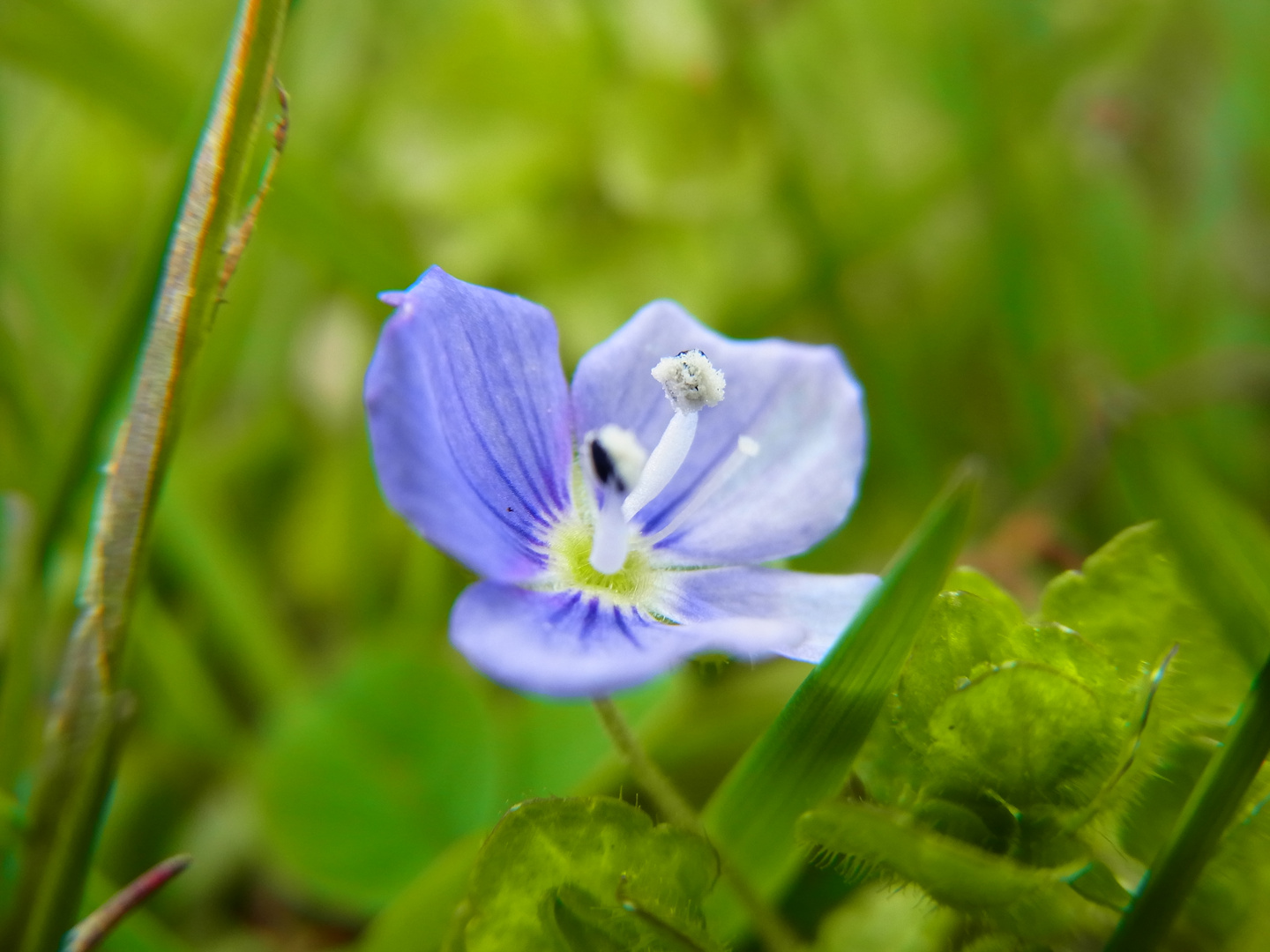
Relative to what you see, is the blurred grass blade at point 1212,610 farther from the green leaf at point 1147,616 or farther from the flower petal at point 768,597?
the flower petal at point 768,597

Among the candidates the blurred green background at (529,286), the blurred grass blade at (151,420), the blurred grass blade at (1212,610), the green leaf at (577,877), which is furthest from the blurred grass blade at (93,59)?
the blurred grass blade at (1212,610)

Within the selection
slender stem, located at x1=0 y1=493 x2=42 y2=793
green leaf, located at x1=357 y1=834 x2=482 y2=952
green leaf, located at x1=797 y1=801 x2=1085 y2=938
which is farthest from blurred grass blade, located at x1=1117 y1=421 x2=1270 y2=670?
slender stem, located at x1=0 y1=493 x2=42 y2=793

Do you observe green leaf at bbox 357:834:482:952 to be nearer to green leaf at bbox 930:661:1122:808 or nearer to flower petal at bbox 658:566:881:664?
flower petal at bbox 658:566:881:664

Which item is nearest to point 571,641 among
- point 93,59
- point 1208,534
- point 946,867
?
point 946,867

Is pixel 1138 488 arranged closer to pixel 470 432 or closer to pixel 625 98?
pixel 470 432

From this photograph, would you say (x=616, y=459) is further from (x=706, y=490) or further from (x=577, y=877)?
(x=577, y=877)

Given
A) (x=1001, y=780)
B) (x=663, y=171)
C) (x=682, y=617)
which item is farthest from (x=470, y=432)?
(x=663, y=171)
